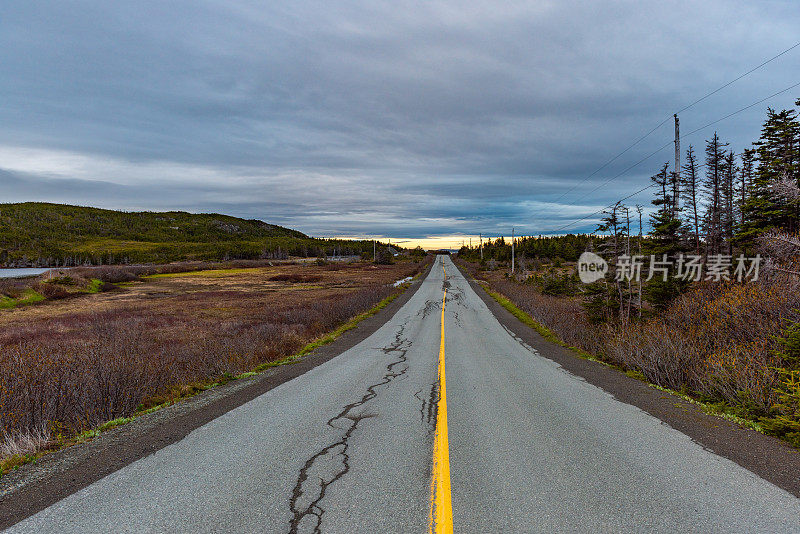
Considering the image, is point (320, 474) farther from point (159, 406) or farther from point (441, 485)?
point (159, 406)

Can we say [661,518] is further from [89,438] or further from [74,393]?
[74,393]

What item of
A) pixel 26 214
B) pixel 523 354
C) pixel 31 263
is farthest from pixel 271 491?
pixel 26 214

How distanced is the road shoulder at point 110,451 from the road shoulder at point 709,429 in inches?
279

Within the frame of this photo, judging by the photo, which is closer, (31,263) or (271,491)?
(271,491)

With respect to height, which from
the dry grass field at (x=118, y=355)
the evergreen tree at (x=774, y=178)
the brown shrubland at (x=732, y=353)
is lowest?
the dry grass field at (x=118, y=355)

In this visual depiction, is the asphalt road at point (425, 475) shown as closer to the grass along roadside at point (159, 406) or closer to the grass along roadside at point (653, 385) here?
the grass along roadside at point (653, 385)

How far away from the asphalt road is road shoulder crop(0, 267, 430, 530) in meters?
0.21

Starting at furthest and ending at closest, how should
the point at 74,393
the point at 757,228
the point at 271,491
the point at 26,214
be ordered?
the point at 26,214, the point at 757,228, the point at 74,393, the point at 271,491

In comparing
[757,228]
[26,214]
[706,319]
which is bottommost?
[706,319]

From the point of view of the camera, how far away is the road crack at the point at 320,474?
316cm

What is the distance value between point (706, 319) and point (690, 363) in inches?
160

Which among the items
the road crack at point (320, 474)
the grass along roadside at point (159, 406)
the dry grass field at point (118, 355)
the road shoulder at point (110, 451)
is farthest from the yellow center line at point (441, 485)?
the dry grass field at point (118, 355)

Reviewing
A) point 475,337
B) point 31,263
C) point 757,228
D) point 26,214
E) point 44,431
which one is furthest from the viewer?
point 26,214

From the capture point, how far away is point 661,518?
125 inches
